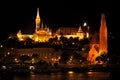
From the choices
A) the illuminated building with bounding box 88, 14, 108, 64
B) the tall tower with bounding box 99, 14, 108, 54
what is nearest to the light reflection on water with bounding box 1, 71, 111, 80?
the illuminated building with bounding box 88, 14, 108, 64

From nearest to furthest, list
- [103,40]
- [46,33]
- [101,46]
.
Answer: [103,40] → [101,46] → [46,33]

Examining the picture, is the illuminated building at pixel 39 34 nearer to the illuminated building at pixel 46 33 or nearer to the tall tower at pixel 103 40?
the illuminated building at pixel 46 33

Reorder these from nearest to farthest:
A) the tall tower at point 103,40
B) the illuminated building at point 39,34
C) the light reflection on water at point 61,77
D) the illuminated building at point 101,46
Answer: the light reflection on water at point 61,77
the illuminated building at point 101,46
the tall tower at point 103,40
the illuminated building at point 39,34

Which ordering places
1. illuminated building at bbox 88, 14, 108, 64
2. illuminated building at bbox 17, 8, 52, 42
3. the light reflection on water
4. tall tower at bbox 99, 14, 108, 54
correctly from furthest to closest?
illuminated building at bbox 17, 8, 52, 42 < tall tower at bbox 99, 14, 108, 54 < illuminated building at bbox 88, 14, 108, 64 < the light reflection on water

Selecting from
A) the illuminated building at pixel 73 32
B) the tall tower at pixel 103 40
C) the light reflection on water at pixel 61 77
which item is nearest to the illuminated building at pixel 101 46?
the tall tower at pixel 103 40

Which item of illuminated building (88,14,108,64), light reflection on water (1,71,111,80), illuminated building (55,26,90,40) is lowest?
light reflection on water (1,71,111,80)

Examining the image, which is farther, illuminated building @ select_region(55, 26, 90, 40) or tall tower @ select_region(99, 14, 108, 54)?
illuminated building @ select_region(55, 26, 90, 40)

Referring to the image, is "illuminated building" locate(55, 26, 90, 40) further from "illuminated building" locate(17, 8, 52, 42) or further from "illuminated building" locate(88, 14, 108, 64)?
"illuminated building" locate(88, 14, 108, 64)

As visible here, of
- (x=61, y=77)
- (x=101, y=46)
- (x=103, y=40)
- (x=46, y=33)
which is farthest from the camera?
(x=46, y=33)

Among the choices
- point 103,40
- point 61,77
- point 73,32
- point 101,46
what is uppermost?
point 73,32

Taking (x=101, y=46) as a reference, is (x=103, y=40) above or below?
above

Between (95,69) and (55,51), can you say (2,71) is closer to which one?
(95,69)

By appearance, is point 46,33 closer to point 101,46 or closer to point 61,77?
point 101,46

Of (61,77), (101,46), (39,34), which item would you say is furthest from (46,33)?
(61,77)
